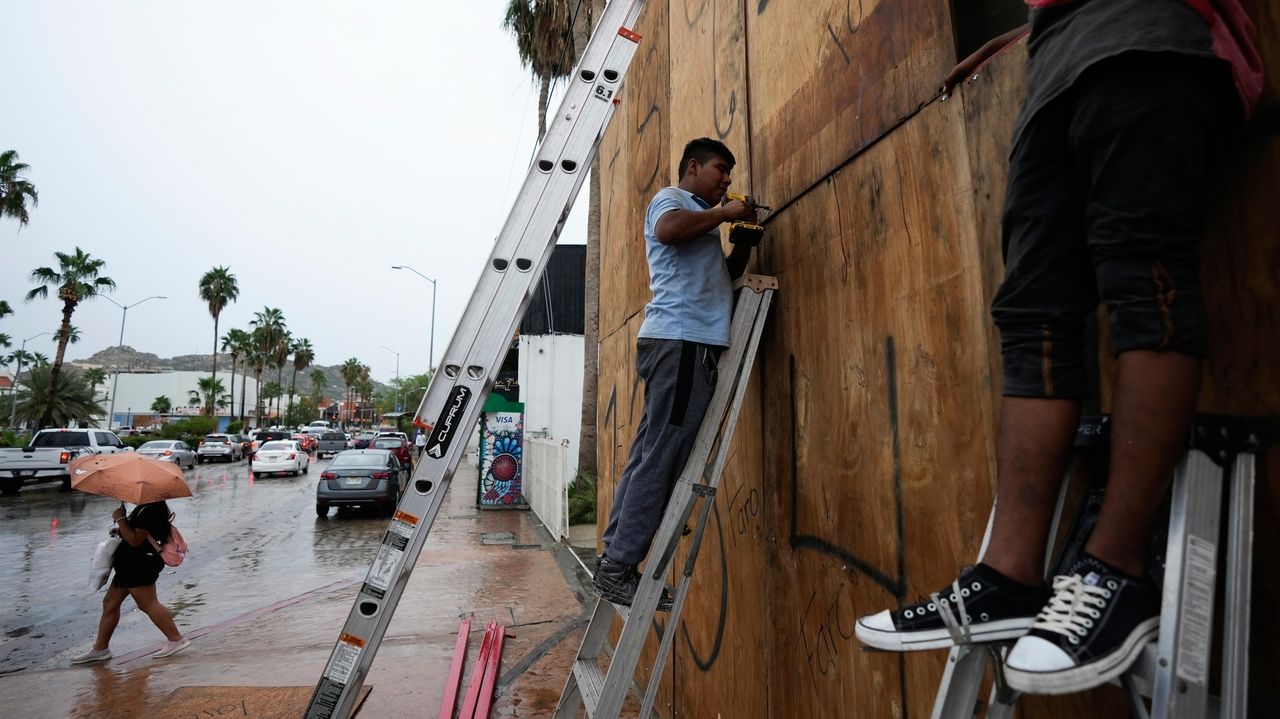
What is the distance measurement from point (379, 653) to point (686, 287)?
4065 mm

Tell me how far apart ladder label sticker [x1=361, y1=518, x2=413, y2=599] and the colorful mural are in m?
12.1

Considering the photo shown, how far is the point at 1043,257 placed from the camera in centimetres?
117

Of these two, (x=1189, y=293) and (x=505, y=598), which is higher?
(x=1189, y=293)

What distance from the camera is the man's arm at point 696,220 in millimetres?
2271

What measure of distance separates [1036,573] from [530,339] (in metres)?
19.3

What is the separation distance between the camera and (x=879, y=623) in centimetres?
112

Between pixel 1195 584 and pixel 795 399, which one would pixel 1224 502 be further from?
pixel 795 399

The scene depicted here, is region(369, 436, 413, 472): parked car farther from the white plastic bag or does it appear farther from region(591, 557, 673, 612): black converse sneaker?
region(591, 557, 673, 612): black converse sneaker

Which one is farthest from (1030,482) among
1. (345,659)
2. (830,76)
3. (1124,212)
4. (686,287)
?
(345,659)

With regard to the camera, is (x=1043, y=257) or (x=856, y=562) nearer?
(x=1043, y=257)

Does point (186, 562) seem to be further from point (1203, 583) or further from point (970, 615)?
point (1203, 583)

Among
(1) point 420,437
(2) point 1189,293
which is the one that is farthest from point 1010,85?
(1) point 420,437

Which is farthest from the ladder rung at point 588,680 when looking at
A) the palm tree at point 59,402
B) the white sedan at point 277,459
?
the palm tree at point 59,402

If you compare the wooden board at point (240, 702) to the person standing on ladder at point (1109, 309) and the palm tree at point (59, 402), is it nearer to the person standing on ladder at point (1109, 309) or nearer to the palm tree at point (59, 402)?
the person standing on ladder at point (1109, 309)
